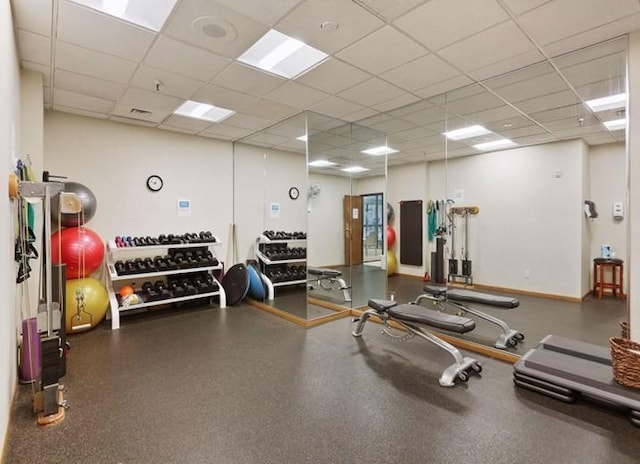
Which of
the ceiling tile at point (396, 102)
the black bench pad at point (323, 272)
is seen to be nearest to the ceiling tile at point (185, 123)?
the ceiling tile at point (396, 102)

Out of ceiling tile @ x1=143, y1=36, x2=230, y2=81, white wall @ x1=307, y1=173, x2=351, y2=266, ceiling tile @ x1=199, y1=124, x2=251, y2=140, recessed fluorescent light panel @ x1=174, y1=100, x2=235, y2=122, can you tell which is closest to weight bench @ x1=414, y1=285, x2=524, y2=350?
white wall @ x1=307, y1=173, x2=351, y2=266

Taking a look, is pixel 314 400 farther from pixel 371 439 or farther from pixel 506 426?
pixel 506 426

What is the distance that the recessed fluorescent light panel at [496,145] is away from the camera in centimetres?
553

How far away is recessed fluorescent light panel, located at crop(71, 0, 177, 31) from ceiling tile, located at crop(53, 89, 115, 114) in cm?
195

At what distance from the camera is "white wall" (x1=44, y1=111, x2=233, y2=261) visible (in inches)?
179

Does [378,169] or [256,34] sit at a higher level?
[256,34]

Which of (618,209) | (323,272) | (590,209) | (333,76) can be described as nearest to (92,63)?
(333,76)

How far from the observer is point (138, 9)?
245 cm

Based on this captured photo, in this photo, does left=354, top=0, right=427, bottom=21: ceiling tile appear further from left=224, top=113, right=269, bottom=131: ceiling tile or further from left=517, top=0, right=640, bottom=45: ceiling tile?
left=224, top=113, right=269, bottom=131: ceiling tile

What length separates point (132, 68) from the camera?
3270mm

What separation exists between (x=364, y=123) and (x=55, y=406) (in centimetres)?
480

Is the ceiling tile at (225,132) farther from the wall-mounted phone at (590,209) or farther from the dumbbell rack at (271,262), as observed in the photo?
the wall-mounted phone at (590,209)

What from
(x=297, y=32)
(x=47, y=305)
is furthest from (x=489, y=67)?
(x=47, y=305)

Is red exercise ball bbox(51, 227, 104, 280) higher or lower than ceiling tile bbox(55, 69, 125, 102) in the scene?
lower
